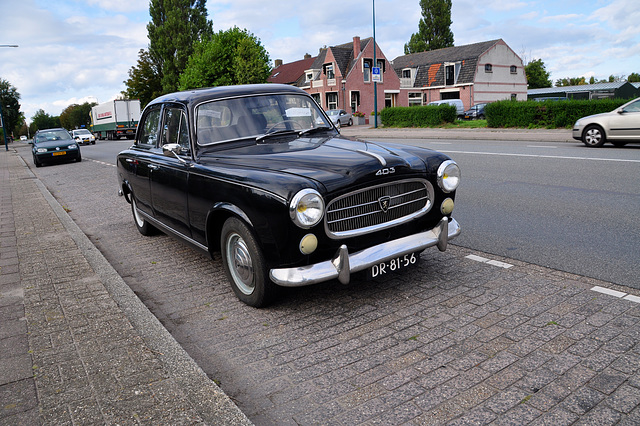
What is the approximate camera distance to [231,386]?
3.01 metres

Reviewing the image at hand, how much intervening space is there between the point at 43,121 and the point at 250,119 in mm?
197094

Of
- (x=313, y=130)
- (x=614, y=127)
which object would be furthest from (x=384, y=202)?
(x=614, y=127)

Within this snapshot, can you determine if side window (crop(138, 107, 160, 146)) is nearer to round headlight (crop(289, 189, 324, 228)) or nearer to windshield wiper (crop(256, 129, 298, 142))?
windshield wiper (crop(256, 129, 298, 142))

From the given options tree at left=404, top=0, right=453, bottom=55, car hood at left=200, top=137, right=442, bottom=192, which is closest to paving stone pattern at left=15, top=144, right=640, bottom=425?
car hood at left=200, top=137, right=442, bottom=192

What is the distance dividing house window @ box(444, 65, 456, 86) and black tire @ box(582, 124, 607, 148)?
40.8 metres

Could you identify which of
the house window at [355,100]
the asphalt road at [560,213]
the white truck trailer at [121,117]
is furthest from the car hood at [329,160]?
the house window at [355,100]

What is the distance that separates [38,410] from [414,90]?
58769 millimetres

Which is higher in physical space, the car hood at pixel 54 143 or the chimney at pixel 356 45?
the chimney at pixel 356 45

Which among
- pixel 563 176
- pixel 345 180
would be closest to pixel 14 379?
pixel 345 180

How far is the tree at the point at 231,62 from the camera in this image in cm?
4509

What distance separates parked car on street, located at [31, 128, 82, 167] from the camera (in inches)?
838

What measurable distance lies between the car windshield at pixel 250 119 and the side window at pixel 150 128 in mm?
1123

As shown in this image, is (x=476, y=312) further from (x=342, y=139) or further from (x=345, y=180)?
(x=342, y=139)

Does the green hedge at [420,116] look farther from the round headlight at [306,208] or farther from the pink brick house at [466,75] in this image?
the round headlight at [306,208]
